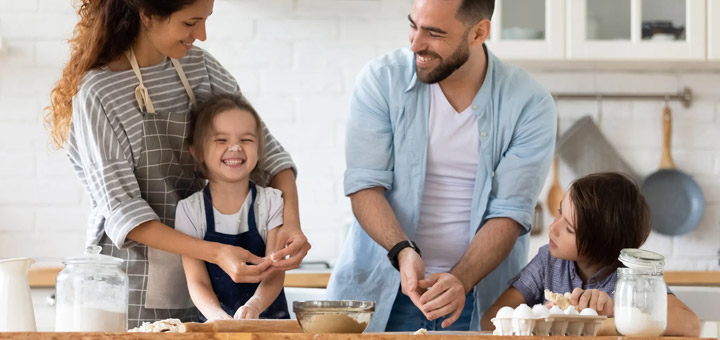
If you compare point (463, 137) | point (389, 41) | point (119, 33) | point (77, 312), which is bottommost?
point (77, 312)

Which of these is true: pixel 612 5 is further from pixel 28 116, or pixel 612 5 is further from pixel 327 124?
pixel 28 116

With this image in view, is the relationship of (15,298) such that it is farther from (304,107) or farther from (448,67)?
(304,107)

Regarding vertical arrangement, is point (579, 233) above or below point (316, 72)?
below

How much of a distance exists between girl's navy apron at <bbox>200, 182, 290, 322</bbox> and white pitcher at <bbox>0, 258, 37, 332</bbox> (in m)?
0.59

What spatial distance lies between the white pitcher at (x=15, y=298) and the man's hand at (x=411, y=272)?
2.71ft

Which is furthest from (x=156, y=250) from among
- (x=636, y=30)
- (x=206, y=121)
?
(x=636, y=30)

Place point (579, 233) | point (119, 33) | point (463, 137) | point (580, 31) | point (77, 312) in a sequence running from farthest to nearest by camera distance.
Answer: point (580, 31)
point (463, 137)
point (579, 233)
point (119, 33)
point (77, 312)

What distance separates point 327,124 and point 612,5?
124cm

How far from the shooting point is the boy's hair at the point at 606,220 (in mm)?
2090

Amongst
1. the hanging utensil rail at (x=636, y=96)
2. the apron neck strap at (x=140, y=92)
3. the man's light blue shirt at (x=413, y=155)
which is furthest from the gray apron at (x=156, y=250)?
the hanging utensil rail at (x=636, y=96)

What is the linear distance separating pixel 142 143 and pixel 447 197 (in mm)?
751

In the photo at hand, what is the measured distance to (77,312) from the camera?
4.52ft

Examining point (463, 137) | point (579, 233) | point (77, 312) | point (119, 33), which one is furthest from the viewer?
point (463, 137)

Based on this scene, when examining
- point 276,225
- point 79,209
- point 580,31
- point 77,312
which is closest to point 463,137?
point 276,225
